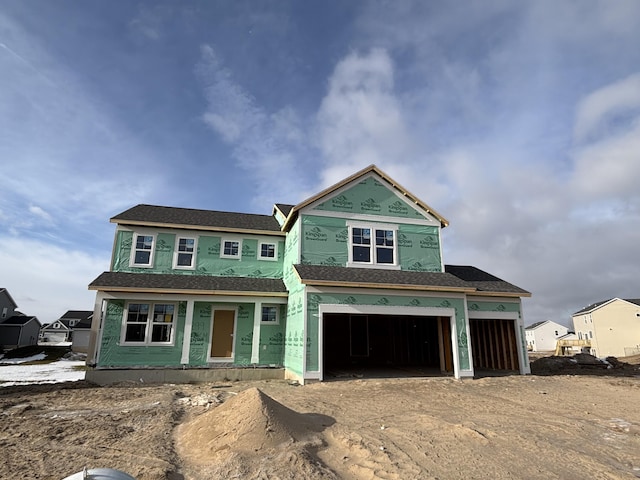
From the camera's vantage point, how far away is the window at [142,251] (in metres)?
16.5

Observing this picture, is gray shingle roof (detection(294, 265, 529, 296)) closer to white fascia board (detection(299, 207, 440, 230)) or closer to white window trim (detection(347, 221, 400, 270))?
white window trim (detection(347, 221, 400, 270))

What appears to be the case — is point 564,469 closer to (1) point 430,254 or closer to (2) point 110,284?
(1) point 430,254

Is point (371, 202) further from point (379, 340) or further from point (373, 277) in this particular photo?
point (379, 340)

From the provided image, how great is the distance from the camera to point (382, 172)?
658 inches

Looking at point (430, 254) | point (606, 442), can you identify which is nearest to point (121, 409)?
point (606, 442)

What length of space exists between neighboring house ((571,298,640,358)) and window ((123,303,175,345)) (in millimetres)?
→ 50414

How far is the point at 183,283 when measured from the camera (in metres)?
15.3

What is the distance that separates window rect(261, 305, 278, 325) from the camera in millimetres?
16109

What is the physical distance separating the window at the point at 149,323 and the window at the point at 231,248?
3.41 m

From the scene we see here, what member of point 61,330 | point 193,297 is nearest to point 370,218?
point 193,297

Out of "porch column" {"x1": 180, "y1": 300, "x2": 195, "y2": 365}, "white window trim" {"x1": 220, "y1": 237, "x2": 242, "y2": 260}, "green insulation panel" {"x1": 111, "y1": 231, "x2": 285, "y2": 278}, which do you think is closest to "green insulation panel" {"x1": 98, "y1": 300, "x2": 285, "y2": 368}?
"porch column" {"x1": 180, "y1": 300, "x2": 195, "y2": 365}

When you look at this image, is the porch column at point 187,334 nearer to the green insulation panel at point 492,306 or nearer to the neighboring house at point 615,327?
the green insulation panel at point 492,306

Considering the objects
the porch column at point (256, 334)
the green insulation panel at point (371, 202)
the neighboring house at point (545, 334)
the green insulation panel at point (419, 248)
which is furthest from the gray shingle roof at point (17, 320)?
the neighboring house at point (545, 334)

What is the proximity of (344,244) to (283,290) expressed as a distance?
3.35 m
